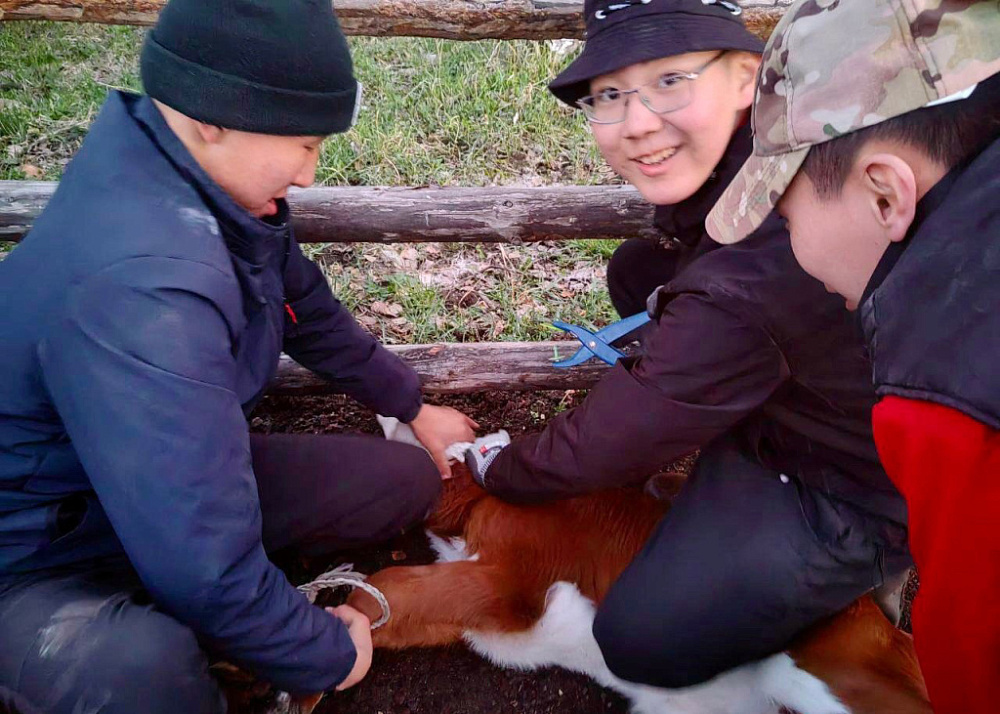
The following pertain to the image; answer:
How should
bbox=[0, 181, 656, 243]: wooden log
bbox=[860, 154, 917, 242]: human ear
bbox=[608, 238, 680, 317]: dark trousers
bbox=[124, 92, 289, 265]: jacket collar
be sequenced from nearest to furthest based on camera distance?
bbox=[860, 154, 917, 242]: human ear, bbox=[124, 92, 289, 265]: jacket collar, bbox=[0, 181, 656, 243]: wooden log, bbox=[608, 238, 680, 317]: dark trousers

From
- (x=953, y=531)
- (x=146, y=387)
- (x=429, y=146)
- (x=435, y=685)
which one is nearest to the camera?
(x=953, y=531)

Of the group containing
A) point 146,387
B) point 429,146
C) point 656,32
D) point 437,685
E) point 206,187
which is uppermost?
point 656,32

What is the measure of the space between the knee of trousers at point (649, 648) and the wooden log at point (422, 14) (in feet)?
6.41

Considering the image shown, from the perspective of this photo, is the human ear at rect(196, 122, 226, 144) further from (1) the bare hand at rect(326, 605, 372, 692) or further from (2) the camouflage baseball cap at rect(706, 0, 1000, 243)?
(1) the bare hand at rect(326, 605, 372, 692)

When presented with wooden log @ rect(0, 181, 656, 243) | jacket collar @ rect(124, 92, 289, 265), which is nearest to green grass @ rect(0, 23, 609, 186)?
wooden log @ rect(0, 181, 656, 243)

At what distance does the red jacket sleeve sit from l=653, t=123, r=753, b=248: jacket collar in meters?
1.06

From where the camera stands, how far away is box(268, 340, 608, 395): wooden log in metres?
2.95

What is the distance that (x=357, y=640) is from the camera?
6.57 feet

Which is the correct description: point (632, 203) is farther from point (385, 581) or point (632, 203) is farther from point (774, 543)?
point (385, 581)

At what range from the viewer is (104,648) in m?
1.58

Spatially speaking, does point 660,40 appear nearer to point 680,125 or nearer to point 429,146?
point 680,125

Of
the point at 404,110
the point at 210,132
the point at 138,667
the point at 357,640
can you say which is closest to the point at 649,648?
the point at 357,640

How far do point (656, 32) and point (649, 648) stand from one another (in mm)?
1751

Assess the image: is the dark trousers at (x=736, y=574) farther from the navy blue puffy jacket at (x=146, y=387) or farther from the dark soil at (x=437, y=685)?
the navy blue puffy jacket at (x=146, y=387)
